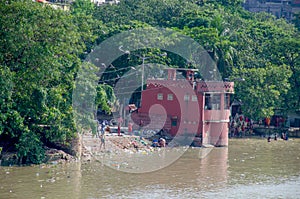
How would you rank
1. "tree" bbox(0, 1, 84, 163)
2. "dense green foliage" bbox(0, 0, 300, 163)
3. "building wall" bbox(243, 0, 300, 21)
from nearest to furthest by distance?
1. "tree" bbox(0, 1, 84, 163)
2. "dense green foliage" bbox(0, 0, 300, 163)
3. "building wall" bbox(243, 0, 300, 21)

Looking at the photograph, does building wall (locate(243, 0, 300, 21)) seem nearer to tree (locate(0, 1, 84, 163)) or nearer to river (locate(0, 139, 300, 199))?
river (locate(0, 139, 300, 199))

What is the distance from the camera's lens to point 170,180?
32688mm

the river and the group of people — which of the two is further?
the group of people

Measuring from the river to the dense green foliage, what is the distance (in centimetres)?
214

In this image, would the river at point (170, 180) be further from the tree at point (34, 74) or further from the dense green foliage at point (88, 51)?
the dense green foliage at point (88, 51)

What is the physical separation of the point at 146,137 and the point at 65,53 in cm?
1094

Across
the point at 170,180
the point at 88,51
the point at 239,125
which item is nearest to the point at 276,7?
the point at 239,125

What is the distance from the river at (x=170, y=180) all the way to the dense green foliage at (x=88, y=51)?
7.02ft

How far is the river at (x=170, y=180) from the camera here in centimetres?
Result: 2930

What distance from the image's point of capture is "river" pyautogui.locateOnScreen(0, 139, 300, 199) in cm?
2930

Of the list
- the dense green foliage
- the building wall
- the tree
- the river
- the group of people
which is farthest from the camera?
the building wall

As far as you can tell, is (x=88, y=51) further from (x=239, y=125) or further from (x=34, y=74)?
(x=34, y=74)

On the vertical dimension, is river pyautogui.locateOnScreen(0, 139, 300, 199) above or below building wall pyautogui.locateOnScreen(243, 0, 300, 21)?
below

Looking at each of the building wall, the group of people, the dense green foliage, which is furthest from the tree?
the building wall
